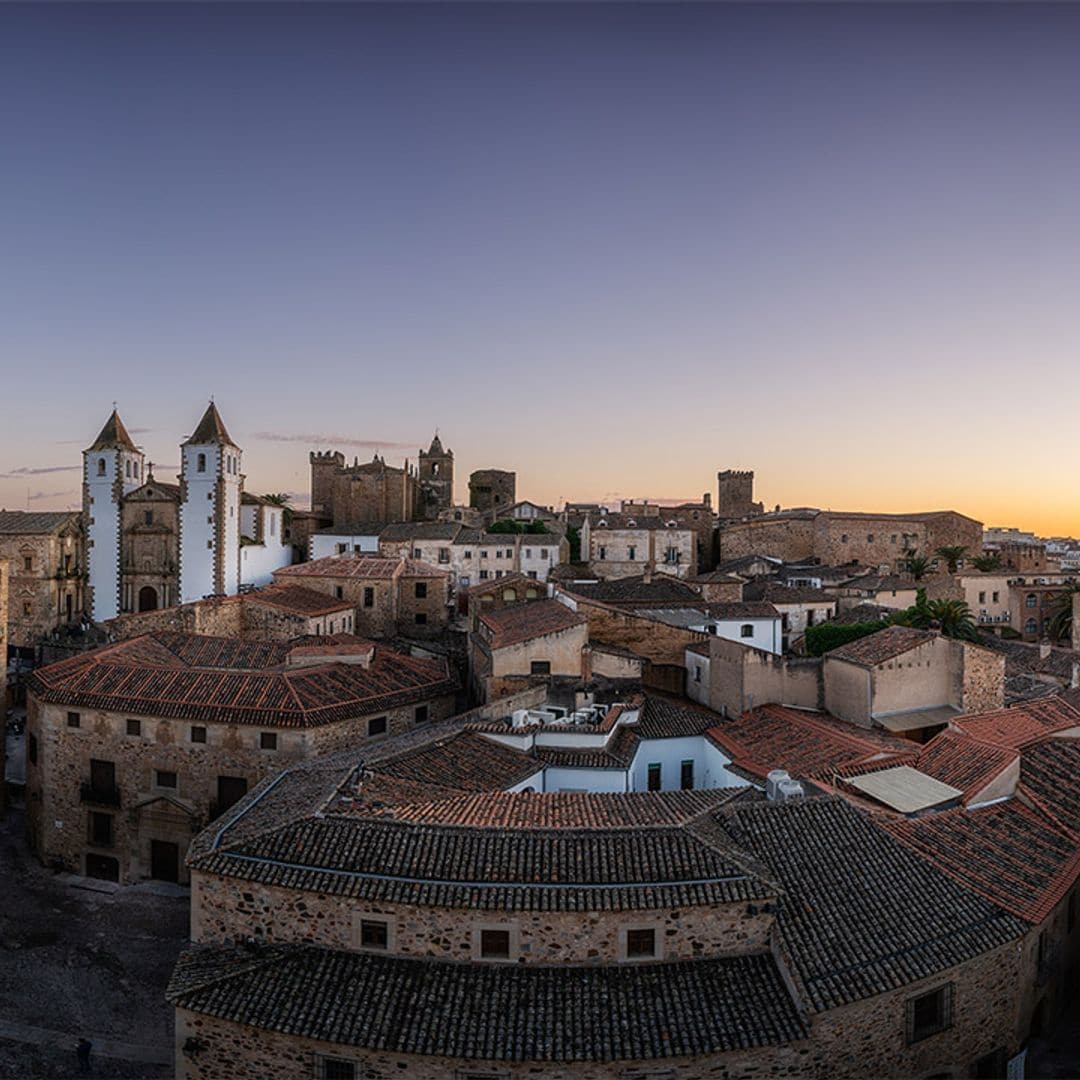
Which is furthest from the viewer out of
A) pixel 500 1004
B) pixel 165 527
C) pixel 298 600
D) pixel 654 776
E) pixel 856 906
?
pixel 165 527

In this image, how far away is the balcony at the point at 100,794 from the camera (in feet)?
72.6

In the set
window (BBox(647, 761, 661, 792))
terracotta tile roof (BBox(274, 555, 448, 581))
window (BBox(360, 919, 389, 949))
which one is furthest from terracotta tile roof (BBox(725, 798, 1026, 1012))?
terracotta tile roof (BBox(274, 555, 448, 581))

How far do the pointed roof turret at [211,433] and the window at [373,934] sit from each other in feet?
119

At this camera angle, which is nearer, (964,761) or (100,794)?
(964,761)

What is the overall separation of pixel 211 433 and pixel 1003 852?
40.5m

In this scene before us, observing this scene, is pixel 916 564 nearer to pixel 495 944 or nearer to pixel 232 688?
pixel 232 688

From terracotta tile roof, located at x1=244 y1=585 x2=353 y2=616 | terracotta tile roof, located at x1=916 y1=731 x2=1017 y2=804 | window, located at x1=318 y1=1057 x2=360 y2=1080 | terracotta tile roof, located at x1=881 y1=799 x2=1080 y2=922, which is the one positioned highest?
terracotta tile roof, located at x1=244 y1=585 x2=353 y2=616

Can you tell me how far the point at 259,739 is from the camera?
21.4 m

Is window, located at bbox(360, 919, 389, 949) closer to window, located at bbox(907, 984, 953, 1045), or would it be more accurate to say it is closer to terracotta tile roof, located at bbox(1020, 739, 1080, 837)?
window, located at bbox(907, 984, 953, 1045)

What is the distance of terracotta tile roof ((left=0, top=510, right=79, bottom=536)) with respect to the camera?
45.8 meters

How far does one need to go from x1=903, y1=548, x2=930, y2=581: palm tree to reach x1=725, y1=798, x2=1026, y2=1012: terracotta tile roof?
44.6 meters

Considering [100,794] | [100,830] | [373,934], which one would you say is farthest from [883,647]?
[100,830]

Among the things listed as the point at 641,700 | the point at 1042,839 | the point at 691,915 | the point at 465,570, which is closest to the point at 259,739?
the point at 641,700

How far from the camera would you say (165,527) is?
44.4 metres
